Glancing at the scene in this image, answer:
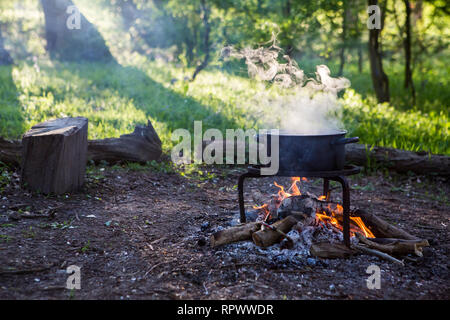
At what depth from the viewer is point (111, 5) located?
57.1 ft

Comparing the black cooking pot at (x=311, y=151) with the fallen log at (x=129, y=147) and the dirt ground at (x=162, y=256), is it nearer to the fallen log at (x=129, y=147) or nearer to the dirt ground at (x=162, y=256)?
the dirt ground at (x=162, y=256)

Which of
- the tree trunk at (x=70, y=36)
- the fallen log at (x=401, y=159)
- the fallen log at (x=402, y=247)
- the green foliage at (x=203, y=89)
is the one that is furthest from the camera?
the tree trunk at (x=70, y=36)

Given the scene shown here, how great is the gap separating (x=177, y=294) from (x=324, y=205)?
1.59 metres

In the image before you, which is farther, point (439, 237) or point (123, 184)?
point (123, 184)

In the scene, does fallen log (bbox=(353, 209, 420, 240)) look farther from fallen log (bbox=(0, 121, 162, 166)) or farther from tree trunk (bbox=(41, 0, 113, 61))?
tree trunk (bbox=(41, 0, 113, 61))

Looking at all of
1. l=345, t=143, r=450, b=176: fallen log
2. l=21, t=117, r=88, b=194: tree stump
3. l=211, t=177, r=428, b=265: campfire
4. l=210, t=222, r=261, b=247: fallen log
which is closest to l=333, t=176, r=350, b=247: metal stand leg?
l=211, t=177, r=428, b=265: campfire

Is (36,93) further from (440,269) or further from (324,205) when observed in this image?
(440,269)

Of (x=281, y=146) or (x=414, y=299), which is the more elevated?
(x=281, y=146)

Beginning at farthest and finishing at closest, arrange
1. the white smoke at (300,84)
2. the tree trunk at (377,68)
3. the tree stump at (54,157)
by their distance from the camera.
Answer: the tree trunk at (377,68)
the tree stump at (54,157)
the white smoke at (300,84)

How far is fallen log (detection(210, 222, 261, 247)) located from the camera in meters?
3.27

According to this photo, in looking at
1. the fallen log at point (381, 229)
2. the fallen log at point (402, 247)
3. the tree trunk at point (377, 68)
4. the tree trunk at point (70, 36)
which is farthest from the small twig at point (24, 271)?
the tree trunk at point (70, 36)

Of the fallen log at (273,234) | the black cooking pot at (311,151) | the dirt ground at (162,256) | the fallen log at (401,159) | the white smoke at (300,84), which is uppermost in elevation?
the white smoke at (300,84)

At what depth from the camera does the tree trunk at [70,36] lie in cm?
1166

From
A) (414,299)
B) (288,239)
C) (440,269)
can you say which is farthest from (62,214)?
(440,269)
